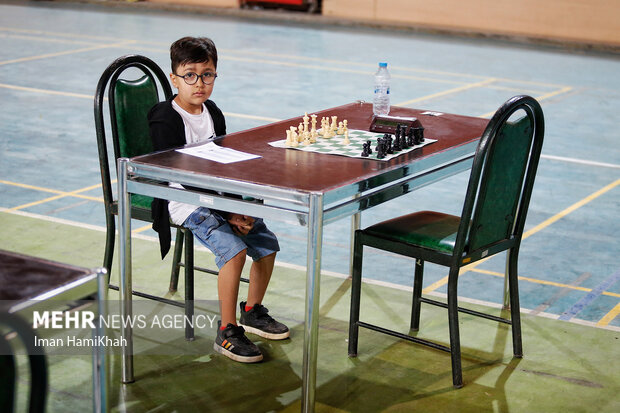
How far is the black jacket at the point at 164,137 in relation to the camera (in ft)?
13.3

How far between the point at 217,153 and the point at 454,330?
1269 millimetres

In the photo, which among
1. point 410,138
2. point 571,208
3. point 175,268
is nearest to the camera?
point 410,138

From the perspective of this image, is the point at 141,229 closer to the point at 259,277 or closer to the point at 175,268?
the point at 175,268

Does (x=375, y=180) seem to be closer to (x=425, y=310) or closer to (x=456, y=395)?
(x=456, y=395)

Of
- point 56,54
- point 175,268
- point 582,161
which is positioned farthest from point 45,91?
point 175,268

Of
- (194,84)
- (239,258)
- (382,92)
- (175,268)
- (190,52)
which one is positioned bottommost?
(175,268)

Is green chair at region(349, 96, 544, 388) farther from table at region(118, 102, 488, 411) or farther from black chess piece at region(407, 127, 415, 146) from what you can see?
black chess piece at region(407, 127, 415, 146)

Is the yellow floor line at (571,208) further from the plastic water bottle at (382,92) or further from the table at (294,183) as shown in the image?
the table at (294,183)

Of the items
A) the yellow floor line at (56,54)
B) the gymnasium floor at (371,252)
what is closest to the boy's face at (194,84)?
the gymnasium floor at (371,252)

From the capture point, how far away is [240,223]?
408cm

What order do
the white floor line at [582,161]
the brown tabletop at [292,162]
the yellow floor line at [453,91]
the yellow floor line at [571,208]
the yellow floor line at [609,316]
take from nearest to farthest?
the brown tabletop at [292,162]
the yellow floor line at [609,316]
the yellow floor line at [571,208]
the white floor line at [582,161]
the yellow floor line at [453,91]

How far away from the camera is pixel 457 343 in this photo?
12.9ft

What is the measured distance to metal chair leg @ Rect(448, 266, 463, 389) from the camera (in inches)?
154

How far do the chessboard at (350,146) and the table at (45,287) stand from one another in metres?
1.77
